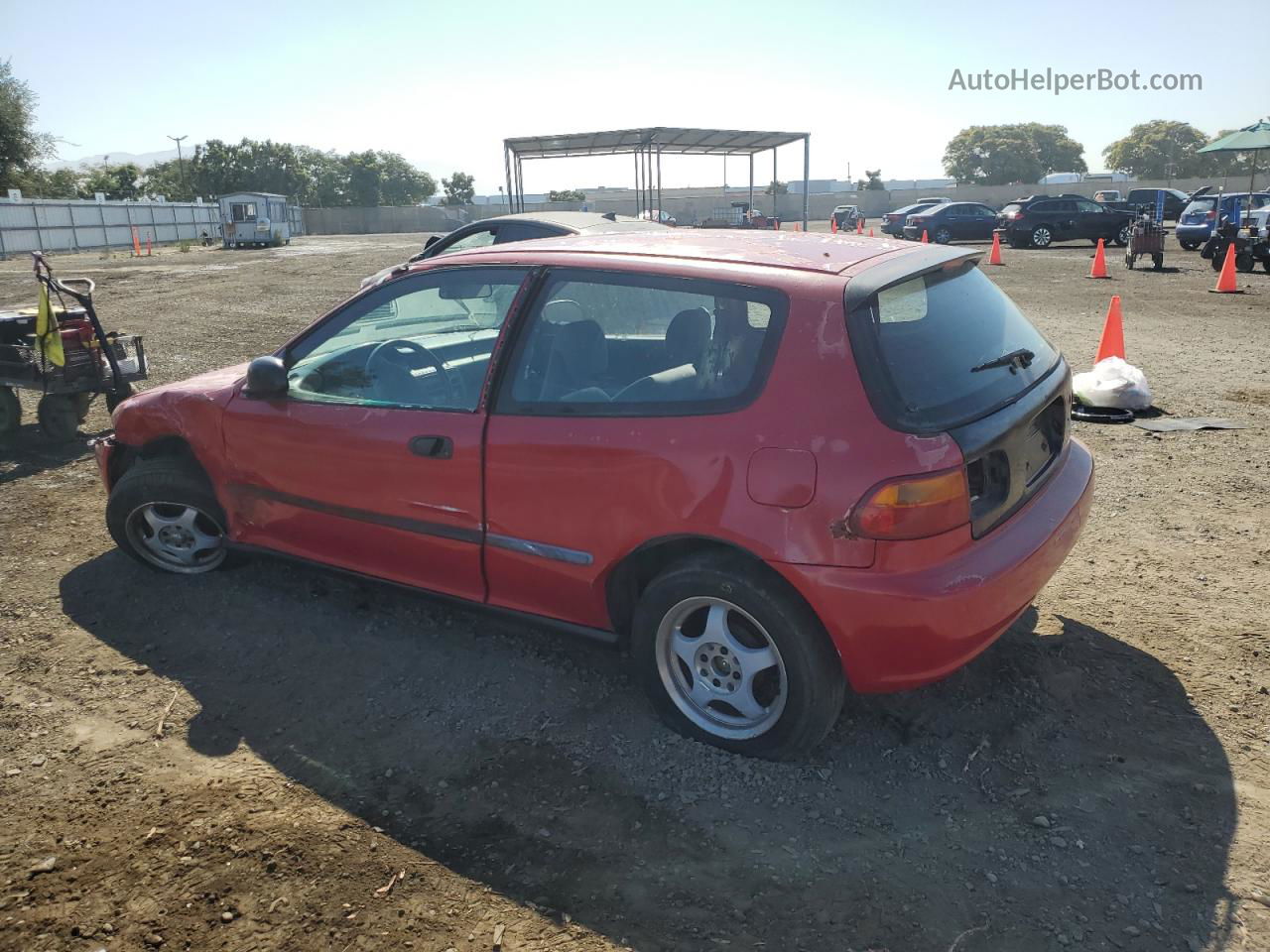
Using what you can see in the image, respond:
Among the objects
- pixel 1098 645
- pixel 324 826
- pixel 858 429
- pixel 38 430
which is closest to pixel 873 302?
pixel 858 429

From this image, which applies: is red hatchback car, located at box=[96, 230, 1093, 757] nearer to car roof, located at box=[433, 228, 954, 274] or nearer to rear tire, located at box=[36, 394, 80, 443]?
car roof, located at box=[433, 228, 954, 274]

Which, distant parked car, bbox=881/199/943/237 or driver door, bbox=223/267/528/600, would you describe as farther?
distant parked car, bbox=881/199/943/237

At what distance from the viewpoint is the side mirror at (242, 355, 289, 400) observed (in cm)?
374

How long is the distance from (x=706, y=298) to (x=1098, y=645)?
2.18 meters

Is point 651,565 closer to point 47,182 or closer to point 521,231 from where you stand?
point 521,231

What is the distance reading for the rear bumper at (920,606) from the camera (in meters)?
2.62

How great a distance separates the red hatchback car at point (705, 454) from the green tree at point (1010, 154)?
108073mm

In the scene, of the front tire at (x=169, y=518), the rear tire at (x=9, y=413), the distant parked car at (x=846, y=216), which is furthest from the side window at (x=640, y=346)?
the distant parked car at (x=846, y=216)

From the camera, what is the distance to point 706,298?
2.99m

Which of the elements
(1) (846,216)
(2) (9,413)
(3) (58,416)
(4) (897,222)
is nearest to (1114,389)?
(3) (58,416)

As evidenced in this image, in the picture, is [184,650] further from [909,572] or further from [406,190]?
[406,190]

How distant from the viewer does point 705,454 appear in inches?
111

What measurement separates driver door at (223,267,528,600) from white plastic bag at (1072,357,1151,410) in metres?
5.50

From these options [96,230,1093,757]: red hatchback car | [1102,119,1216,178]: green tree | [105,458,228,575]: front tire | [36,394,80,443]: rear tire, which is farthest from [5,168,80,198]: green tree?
[1102,119,1216,178]: green tree
